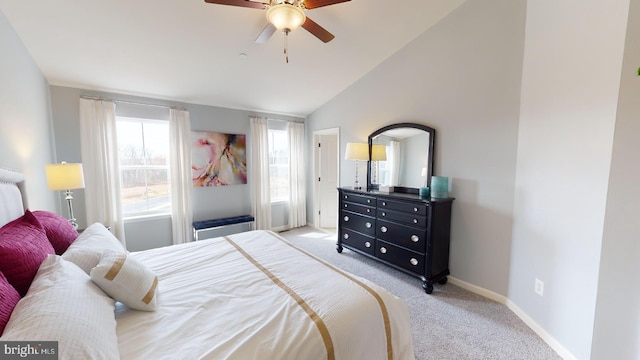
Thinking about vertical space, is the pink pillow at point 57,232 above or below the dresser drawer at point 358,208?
above

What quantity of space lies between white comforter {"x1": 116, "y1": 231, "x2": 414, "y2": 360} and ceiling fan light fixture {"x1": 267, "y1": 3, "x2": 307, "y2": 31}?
1.70 metres

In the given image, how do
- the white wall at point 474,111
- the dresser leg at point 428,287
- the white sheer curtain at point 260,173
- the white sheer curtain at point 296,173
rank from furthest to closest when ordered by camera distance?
the white sheer curtain at point 296,173 < the white sheer curtain at point 260,173 < the dresser leg at point 428,287 < the white wall at point 474,111

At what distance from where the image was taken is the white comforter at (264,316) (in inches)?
39.1

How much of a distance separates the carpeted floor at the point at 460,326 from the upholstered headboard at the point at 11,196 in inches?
110

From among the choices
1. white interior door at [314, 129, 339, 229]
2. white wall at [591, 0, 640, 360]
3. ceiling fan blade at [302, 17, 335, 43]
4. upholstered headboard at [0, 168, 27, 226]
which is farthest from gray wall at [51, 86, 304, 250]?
white wall at [591, 0, 640, 360]

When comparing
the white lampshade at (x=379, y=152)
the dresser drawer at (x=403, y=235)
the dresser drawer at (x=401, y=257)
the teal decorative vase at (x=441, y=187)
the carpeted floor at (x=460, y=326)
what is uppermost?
the white lampshade at (x=379, y=152)

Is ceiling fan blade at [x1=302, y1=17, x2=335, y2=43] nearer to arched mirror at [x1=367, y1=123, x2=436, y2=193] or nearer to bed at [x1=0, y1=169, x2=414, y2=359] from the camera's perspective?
arched mirror at [x1=367, y1=123, x2=436, y2=193]

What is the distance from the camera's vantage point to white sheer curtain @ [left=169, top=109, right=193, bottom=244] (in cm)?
359

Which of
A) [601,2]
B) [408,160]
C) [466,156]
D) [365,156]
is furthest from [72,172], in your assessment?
[601,2]

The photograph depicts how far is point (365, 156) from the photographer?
3576 mm

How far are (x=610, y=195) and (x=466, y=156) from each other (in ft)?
4.07

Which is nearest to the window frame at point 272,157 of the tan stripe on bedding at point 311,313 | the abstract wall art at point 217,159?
the abstract wall art at point 217,159

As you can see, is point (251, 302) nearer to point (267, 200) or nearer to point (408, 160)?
point (408, 160)

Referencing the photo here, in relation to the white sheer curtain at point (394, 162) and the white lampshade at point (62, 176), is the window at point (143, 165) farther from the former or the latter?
the white sheer curtain at point (394, 162)
